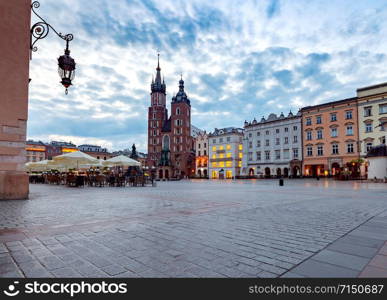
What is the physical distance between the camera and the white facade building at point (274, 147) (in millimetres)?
51156

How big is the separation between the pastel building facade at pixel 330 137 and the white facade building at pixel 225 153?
19.9 meters

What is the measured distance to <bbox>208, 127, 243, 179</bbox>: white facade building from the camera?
66062 mm

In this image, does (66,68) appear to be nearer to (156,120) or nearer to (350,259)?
(350,259)

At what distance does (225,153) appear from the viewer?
6788 centimetres

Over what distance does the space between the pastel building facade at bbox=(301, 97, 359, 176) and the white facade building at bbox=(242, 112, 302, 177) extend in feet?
6.55

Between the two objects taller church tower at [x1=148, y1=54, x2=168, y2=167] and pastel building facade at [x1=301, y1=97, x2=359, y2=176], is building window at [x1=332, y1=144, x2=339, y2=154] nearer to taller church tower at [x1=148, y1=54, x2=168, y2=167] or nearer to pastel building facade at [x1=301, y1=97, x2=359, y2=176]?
pastel building facade at [x1=301, y1=97, x2=359, y2=176]

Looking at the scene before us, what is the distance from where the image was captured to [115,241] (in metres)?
3.83

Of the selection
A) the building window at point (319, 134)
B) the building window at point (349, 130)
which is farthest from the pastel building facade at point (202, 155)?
the building window at point (349, 130)

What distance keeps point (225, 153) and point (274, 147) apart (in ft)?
52.9

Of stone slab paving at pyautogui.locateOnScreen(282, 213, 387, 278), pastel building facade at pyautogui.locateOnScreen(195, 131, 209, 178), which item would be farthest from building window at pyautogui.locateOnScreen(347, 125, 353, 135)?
stone slab paving at pyautogui.locateOnScreen(282, 213, 387, 278)

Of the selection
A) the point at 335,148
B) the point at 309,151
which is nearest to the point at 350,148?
the point at 335,148

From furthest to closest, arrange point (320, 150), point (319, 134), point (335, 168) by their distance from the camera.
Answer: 1. point (319, 134)
2. point (320, 150)
3. point (335, 168)

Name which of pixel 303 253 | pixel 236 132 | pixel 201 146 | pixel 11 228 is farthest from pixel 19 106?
pixel 201 146

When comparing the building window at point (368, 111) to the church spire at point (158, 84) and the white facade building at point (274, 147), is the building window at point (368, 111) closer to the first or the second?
the white facade building at point (274, 147)
